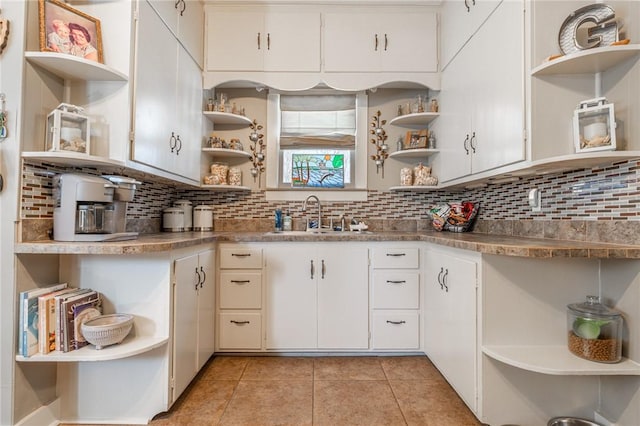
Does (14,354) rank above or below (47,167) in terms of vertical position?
below

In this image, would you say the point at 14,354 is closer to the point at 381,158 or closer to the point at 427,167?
the point at 381,158

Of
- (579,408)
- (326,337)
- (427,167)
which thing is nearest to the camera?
(579,408)

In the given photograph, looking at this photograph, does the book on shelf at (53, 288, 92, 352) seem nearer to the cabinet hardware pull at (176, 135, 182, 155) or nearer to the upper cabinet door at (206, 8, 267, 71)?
the cabinet hardware pull at (176, 135, 182, 155)

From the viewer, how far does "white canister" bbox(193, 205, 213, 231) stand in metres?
2.89

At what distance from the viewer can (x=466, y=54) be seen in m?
2.28

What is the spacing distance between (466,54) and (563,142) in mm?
1030

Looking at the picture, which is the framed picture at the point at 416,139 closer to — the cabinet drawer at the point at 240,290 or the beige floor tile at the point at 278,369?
the cabinet drawer at the point at 240,290

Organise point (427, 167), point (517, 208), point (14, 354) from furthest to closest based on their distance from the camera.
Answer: point (427, 167) → point (517, 208) → point (14, 354)

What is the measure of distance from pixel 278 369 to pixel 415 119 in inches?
92.9

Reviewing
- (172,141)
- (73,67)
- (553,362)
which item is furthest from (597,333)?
(73,67)

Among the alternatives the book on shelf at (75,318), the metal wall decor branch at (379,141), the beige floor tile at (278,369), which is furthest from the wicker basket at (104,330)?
the metal wall decor branch at (379,141)

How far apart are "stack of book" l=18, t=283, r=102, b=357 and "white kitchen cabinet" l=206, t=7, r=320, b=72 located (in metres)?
2.07

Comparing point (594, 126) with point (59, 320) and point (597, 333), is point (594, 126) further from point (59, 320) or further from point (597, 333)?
point (59, 320)

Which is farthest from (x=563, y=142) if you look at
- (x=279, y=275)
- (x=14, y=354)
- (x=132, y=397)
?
(x=14, y=354)
